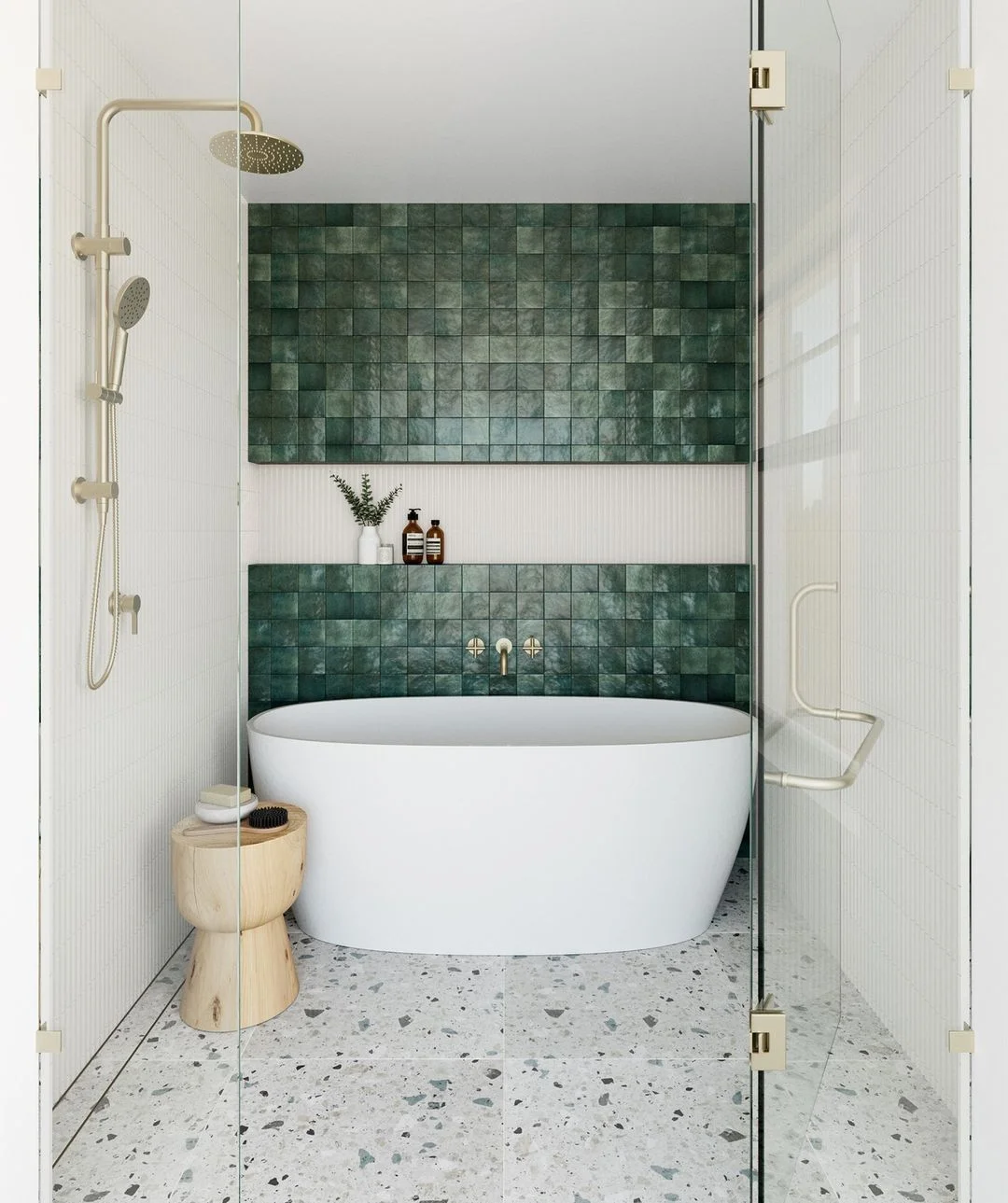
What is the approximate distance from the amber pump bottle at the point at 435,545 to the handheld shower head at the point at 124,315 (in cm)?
246

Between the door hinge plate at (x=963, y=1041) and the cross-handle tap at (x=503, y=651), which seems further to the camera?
the cross-handle tap at (x=503, y=651)

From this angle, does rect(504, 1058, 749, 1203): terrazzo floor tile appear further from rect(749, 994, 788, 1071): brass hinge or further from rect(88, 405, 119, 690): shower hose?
rect(88, 405, 119, 690): shower hose

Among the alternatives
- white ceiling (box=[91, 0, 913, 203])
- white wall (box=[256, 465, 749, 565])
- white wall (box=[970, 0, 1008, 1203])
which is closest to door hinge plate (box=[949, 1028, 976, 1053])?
white wall (box=[970, 0, 1008, 1203])

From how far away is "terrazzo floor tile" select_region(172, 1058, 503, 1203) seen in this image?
1.87 m

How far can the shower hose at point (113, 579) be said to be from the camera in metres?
1.61

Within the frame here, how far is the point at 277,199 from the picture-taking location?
388 cm

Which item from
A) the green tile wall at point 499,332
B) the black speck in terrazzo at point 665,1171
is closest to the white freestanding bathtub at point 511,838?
the black speck in terrazzo at point 665,1171

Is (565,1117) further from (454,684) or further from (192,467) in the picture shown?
(454,684)

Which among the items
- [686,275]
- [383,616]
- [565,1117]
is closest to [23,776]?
[565,1117]

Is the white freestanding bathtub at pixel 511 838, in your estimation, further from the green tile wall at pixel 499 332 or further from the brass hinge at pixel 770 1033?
the green tile wall at pixel 499 332

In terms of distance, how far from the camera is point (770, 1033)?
5.24 feet

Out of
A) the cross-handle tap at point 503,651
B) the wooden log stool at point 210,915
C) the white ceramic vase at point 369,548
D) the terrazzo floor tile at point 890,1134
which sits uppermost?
A: the white ceramic vase at point 369,548

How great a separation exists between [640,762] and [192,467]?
5.97ft

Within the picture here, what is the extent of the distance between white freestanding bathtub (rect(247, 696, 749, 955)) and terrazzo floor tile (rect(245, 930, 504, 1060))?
99 millimetres
